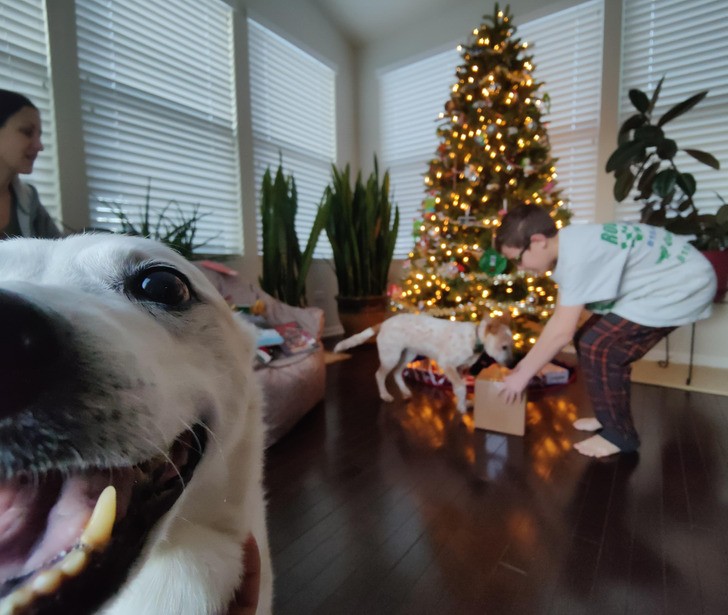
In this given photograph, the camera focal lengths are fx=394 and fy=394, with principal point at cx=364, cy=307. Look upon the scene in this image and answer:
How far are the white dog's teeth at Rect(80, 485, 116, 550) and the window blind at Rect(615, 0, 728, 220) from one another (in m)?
4.21

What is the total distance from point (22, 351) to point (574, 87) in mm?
4475

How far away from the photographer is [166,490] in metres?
0.50

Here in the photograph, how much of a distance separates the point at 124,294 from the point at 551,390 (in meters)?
2.73

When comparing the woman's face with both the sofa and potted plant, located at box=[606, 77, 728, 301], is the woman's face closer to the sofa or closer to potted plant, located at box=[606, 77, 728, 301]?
the sofa

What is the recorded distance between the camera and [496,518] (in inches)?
54.4

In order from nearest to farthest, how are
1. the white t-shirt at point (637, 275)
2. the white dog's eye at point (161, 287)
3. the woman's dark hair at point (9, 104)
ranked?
the white dog's eye at point (161, 287)
the woman's dark hair at point (9, 104)
the white t-shirt at point (637, 275)

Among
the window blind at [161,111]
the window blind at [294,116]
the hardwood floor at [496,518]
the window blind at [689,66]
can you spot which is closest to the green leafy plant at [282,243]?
the window blind at [294,116]

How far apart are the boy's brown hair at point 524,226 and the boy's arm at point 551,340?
0.37 m

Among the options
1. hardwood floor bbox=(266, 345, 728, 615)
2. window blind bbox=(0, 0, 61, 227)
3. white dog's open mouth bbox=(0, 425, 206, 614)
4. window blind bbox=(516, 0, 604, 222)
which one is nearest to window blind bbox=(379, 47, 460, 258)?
window blind bbox=(516, 0, 604, 222)

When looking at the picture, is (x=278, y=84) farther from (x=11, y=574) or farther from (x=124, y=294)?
(x=11, y=574)

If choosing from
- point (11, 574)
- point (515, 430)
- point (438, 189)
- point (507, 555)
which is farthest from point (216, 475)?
point (438, 189)

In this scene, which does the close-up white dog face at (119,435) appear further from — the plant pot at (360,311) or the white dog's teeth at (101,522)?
the plant pot at (360,311)

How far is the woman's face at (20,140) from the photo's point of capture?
1368 mm

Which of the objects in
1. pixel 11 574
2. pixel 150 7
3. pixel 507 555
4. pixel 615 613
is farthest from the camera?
pixel 150 7
